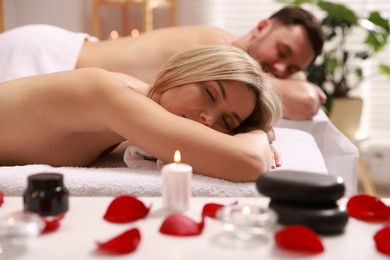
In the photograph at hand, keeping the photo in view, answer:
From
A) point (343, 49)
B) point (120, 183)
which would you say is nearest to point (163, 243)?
point (120, 183)

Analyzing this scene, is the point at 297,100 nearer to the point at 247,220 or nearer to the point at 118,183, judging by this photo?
the point at 118,183

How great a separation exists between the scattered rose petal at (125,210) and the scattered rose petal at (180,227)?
2.9 inches

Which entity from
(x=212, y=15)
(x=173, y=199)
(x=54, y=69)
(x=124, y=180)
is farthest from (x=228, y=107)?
(x=212, y=15)

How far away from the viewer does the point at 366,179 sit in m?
2.69

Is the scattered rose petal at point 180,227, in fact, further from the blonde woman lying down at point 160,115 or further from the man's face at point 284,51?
the man's face at point 284,51

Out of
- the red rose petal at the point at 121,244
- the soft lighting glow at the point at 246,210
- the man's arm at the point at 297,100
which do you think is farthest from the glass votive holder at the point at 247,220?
the man's arm at the point at 297,100

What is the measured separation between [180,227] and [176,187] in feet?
0.37

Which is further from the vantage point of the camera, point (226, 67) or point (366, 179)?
point (366, 179)

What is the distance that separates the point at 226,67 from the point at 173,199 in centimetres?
48

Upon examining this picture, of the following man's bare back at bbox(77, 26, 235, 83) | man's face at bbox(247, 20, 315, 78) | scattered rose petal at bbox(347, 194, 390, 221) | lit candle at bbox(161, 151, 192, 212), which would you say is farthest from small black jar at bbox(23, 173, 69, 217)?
man's face at bbox(247, 20, 315, 78)

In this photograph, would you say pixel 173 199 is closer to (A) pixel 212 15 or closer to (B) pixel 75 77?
(B) pixel 75 77

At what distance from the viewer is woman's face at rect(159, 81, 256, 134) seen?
121 cm

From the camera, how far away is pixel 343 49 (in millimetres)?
2822

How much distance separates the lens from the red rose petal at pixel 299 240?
2.17 ft
